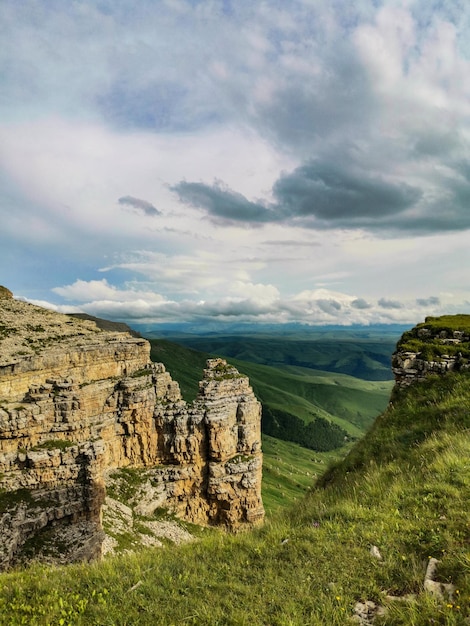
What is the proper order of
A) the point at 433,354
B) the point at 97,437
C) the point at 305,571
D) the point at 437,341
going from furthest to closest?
the point at 97,437 < the point at 437,341 < the point at 433,354 < the point at 305,571

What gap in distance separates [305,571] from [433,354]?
19.5 metres

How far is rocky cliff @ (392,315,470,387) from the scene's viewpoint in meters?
24.0

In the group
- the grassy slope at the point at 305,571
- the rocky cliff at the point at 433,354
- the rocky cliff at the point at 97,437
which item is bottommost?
the rocky cliff at the point at 97,437

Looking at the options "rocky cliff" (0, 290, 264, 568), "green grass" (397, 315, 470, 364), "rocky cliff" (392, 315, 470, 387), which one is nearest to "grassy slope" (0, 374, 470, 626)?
"rocky cliff" (392, 315, 470, 387)

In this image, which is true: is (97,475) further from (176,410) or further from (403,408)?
(403,408)

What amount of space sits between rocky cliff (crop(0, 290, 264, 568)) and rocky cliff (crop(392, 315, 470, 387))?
145 feet

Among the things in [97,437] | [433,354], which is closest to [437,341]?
[433,354]

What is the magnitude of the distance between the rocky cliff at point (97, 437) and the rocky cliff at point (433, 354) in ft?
145

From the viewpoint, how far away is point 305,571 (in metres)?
10.8

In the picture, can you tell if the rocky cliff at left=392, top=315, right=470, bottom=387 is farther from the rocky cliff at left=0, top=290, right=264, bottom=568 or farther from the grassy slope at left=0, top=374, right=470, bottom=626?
the rocky cliff at left=0, top=290, right=264, bottom=568

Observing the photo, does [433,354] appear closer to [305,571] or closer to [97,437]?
[305,571]

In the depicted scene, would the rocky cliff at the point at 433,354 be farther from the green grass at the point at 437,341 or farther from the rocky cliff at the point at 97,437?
the rocky cliff at the point at 97,437

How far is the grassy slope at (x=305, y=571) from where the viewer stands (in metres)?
9.35

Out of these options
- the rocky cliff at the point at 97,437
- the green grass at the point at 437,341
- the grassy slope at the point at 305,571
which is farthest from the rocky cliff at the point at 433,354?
the rocky cliff at the point at 97,437
